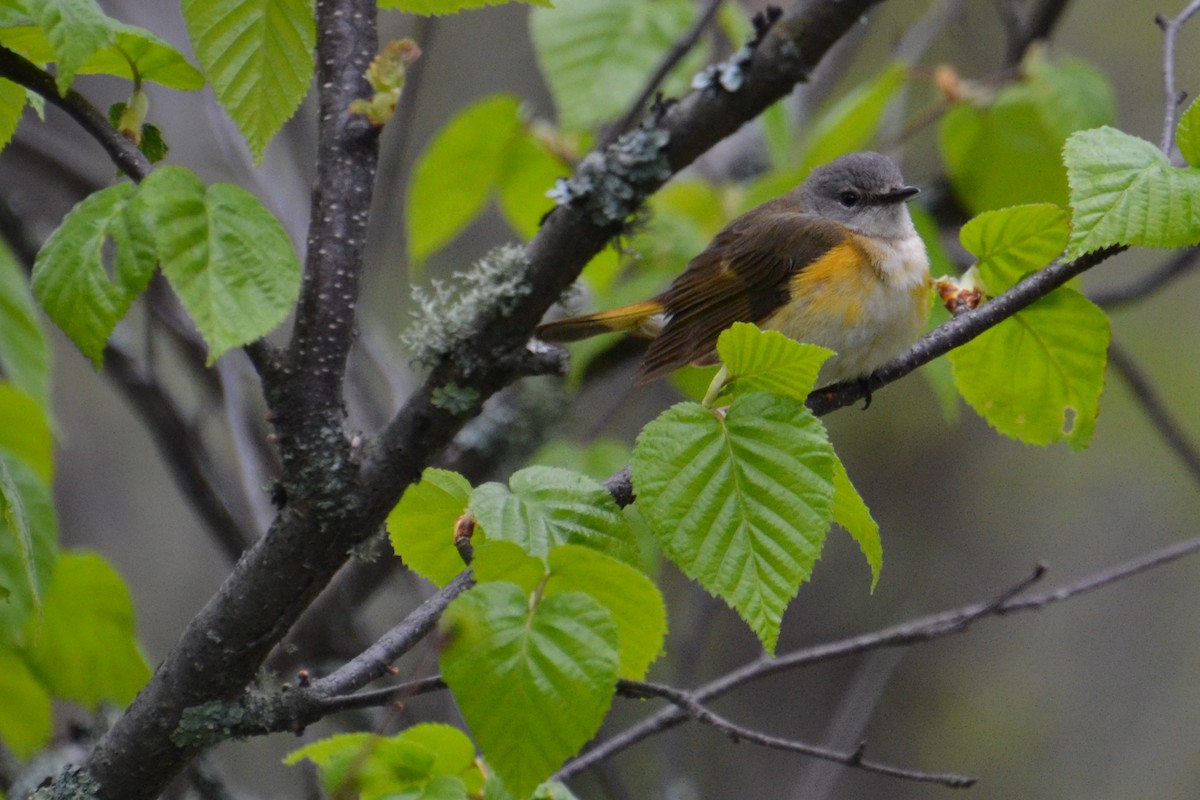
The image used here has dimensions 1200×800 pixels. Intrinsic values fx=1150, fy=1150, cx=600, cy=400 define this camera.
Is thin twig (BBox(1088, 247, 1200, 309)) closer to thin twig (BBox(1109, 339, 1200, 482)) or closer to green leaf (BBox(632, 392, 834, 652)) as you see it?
thin twig (BBox(1109, 339, 1200, 482))

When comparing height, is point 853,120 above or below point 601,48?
below

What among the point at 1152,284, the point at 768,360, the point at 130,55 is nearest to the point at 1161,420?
the point at 1152,284

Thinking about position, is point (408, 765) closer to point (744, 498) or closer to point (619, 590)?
point (619, 590)

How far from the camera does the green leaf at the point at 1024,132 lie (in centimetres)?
346

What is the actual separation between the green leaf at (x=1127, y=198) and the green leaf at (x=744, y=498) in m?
0.52

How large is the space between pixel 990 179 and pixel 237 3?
292cm

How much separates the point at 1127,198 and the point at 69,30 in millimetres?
1407

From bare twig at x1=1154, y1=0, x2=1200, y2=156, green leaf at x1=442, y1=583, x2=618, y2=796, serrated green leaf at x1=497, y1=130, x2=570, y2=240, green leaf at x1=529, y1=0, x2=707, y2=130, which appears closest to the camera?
green leaf at x1=442, y1=583, x2=618, y2=796

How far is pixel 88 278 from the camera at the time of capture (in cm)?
144

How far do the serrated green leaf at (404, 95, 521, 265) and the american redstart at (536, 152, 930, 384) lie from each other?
55 cm

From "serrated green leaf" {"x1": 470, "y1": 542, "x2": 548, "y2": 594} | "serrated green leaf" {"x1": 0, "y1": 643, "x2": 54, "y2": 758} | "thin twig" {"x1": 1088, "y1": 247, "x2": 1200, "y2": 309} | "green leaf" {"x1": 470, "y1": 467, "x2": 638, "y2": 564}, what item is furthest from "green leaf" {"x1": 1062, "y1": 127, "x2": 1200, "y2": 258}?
"serrated green leaf" {"x1": 0, "y1": 643, "x2": 54, "y2": 758}

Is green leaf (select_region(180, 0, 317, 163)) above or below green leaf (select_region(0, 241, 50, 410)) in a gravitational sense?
above

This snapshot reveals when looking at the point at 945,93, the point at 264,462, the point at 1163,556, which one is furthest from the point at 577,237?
the point at 945,93

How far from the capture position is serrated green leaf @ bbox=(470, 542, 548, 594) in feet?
4.43
